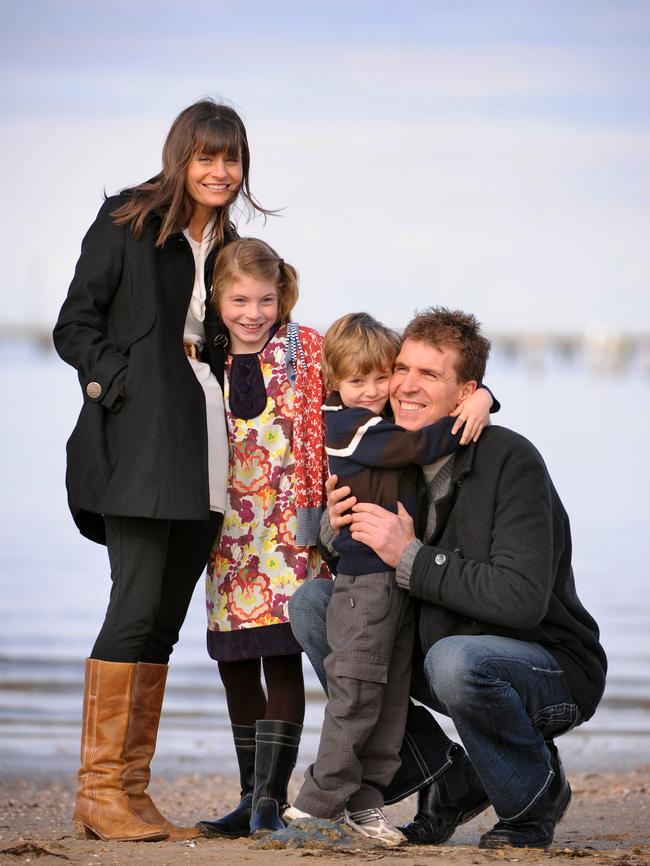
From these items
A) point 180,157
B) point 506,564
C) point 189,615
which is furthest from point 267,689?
point 189,615

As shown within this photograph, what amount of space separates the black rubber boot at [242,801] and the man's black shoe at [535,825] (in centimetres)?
75

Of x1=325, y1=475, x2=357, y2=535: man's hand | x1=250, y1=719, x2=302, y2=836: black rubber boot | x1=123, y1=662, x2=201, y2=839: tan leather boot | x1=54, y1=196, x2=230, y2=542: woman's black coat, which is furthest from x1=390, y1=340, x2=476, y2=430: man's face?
x1=123, y1=662, x2=201, y2=839: tan leather boot

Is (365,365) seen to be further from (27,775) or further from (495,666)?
(27,775)

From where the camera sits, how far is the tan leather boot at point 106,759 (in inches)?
152

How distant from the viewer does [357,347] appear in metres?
3.80

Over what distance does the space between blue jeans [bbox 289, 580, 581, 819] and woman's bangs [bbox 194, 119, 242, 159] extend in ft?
4.83

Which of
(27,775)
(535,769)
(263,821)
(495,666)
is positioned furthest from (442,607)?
(27,775)

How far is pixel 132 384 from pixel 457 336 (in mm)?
938

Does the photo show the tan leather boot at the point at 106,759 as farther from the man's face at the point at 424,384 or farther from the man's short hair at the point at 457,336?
the man's short hair at the point at 457,336

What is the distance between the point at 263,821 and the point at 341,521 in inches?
35.5

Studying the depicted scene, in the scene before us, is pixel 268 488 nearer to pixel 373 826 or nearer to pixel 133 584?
pixel 133 584

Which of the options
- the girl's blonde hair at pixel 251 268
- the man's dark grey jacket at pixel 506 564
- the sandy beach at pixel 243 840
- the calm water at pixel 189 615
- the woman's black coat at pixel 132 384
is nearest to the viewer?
the sandy beach at pixel 243 840

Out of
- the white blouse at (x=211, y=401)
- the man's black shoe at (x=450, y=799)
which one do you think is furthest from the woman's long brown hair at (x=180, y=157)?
the man's black shoe at (x=450, y=799)

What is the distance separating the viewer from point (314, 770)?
12.0 feet
